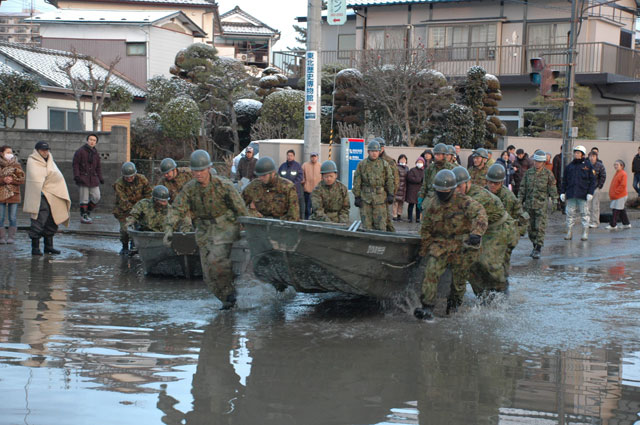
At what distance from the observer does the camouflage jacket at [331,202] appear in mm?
11625

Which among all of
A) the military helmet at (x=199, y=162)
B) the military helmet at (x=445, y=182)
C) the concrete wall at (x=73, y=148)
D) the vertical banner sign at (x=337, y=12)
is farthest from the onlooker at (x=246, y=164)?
the military helmet at (x=445, y=182)

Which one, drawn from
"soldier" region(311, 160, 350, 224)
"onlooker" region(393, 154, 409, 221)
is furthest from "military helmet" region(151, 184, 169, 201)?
"onlooker" region(393, 154, 409, 221)

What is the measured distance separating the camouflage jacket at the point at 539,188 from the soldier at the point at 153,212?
6.09 meters

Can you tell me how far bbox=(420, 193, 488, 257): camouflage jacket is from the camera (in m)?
8.66

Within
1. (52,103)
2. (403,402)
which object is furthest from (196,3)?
(403,402)

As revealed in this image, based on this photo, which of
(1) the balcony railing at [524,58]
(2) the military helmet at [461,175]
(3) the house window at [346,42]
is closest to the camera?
(2) the military helmet at [461,175]

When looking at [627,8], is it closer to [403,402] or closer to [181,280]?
[181,280]

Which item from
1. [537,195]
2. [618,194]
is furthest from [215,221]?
[618,194]

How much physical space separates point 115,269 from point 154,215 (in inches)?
39.9

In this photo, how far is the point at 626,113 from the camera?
101ft

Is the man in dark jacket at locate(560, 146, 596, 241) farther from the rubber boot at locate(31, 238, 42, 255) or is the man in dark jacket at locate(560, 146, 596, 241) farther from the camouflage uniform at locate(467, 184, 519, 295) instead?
the rubber boot at locate(31, 238, 42, 255)

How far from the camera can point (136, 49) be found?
39.9 metres

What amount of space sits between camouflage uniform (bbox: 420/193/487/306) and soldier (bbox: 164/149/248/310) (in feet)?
6.91

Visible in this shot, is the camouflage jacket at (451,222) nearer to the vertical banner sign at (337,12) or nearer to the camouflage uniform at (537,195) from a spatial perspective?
the camouflage uniform at (537,195)
